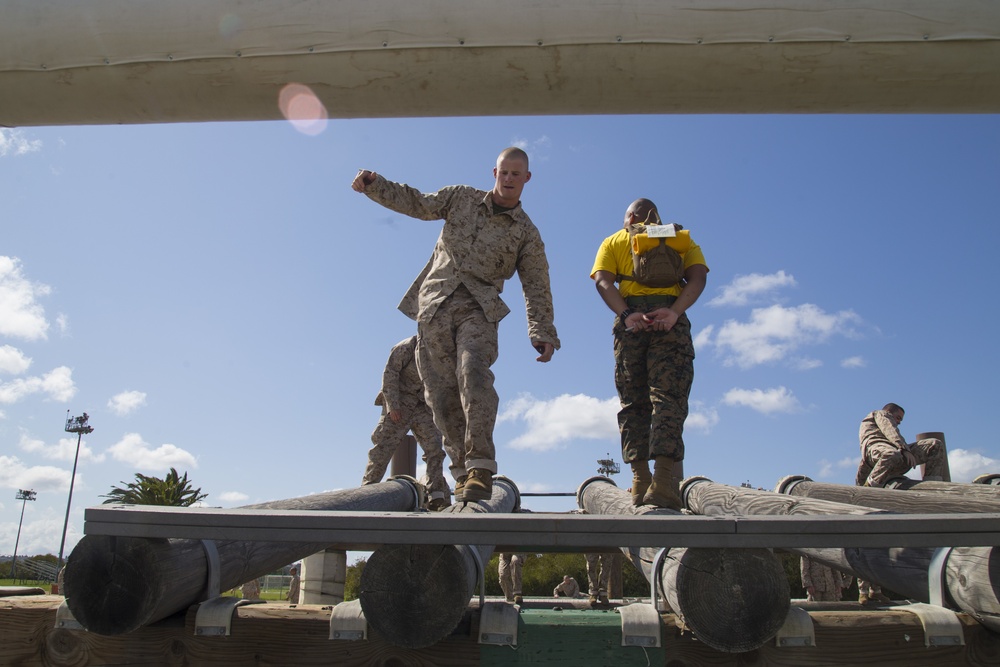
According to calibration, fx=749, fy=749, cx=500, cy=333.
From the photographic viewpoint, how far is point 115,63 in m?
3.63

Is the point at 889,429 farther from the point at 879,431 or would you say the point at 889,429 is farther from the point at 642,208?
the point at 642,208

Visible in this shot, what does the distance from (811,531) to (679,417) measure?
5.99 ft

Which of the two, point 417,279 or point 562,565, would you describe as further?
point 562,565

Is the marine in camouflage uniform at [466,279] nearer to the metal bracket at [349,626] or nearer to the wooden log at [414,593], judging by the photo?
the metal bracket at [349,626]

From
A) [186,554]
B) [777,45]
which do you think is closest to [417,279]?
[777,45]

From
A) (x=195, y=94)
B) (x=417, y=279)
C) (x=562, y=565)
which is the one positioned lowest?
(x=562, y=565)

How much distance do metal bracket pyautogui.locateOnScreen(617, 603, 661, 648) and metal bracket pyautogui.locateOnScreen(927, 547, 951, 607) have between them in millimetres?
846

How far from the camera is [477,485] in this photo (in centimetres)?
369

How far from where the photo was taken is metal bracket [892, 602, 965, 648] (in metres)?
2.09

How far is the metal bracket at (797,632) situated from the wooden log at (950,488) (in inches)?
129

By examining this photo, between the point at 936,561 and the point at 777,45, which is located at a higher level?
the point at 777,45

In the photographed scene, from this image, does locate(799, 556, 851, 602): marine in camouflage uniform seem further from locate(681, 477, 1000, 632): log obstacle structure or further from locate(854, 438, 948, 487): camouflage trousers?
locate(681, 477, 1000, 632): log obstacle structure

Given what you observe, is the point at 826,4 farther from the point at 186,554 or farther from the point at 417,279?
the point at 186,554

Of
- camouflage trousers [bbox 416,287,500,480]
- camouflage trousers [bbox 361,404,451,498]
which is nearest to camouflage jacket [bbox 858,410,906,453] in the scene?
camouflage trousers [bbox 361,404,451,498]
